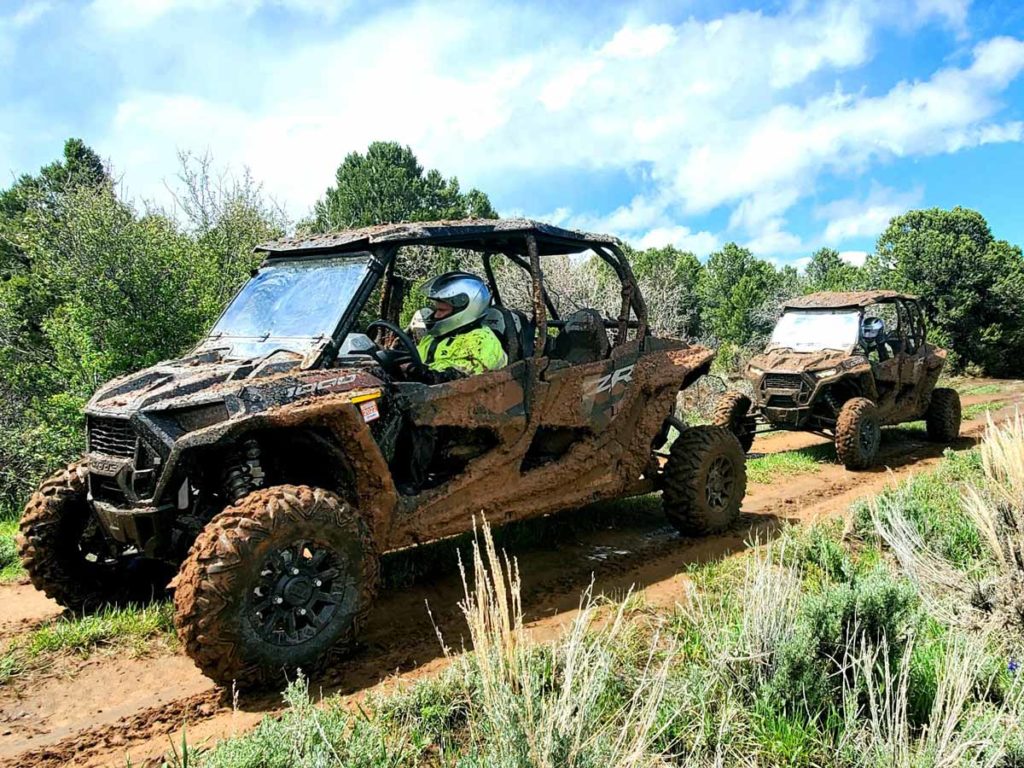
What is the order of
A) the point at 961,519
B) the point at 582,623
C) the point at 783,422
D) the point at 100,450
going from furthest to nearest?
the point at 783,422 → the point at 961,519 → the point at 100,450 → the point at 582,623

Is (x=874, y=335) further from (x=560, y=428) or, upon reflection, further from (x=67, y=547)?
(x=67, y=547)

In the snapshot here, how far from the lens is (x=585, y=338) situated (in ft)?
20.1

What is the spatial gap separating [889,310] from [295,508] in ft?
67.6

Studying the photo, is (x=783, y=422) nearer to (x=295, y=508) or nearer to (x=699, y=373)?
(x=699, y=373)

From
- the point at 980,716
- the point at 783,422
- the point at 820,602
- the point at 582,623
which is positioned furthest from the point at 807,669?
the point at 783,422

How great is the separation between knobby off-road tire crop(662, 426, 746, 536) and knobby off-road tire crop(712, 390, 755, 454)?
3466mm

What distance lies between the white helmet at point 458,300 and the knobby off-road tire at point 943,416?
363 inches

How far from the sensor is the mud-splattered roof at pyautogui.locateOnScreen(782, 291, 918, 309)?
428 inches

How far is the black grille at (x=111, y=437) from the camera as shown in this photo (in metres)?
4.01

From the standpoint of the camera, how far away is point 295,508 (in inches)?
148

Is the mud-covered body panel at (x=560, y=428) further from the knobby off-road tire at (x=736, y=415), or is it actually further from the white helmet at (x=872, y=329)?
the white helmet at (x=872, y=329)

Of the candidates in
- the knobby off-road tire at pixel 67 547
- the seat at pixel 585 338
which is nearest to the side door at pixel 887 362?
the seat at pixel 585 338

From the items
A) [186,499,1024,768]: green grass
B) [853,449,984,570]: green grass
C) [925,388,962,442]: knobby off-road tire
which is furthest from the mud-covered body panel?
[925,388,962,442]: knobby off-road tire

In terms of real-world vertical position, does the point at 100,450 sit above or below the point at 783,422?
above
